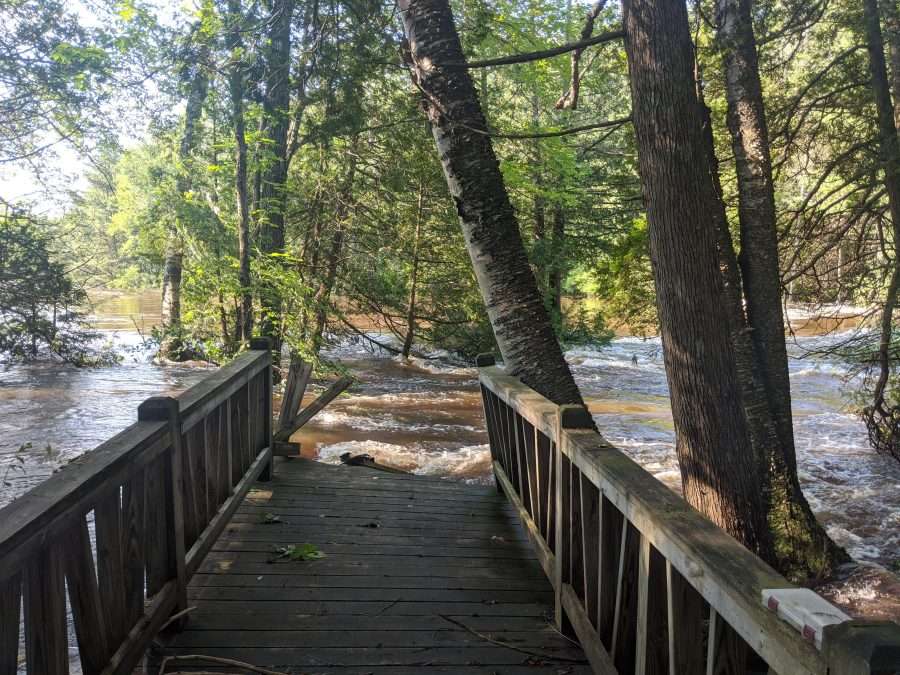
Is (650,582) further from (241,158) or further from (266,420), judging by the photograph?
(241,158)

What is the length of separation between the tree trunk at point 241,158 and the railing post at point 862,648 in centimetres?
723

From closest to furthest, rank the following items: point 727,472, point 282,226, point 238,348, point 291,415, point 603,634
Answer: point 603,634 < point 727,472 < point 291,415 < point 238,348 < point 282,226

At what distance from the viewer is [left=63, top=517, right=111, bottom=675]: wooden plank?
227 cm

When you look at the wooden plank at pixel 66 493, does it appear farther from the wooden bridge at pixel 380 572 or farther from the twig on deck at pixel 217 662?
the twig on deck at pixel 217 662

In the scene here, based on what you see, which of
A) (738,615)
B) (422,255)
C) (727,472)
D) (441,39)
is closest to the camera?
(738,615)

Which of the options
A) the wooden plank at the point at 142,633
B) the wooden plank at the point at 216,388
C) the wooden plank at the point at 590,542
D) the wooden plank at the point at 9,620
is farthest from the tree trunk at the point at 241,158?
the wooden plank at the point at 9,620

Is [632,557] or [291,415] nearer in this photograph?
[632,557]

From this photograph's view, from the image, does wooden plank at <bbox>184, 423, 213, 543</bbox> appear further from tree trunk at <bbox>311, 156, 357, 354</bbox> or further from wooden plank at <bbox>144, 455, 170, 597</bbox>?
tree trunk at <bbox>311, 156, 357, 354</bbox>

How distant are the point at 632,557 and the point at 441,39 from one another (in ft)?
12.6

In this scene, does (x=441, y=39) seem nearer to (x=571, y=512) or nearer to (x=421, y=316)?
(x=571, y=512)

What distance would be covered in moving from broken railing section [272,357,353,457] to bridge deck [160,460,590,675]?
100 centimetres

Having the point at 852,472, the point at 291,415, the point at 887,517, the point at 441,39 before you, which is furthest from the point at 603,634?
the point at 852,472

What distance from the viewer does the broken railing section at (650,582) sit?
1.38 metres

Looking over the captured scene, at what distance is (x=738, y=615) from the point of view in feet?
5.40
